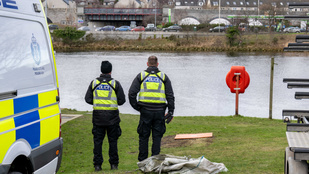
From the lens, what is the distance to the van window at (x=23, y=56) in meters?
4.86

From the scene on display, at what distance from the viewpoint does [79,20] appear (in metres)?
110

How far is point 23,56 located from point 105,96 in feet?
7.28

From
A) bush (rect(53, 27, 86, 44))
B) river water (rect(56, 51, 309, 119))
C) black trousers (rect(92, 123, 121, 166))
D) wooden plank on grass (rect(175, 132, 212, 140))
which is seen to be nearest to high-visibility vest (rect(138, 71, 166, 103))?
black trousers (rect(92, 123, 121, 166))

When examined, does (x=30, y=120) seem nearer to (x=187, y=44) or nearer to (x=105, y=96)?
(x=105, y=96)

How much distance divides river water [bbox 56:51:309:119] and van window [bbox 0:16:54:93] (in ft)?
45.6

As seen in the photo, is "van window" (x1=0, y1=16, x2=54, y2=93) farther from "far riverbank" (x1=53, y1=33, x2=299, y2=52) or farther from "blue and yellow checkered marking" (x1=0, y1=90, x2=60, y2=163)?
"far riverbank" (x1=53, y1=33, x2=299, y2=52)

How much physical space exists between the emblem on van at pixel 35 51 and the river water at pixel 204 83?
1402cm

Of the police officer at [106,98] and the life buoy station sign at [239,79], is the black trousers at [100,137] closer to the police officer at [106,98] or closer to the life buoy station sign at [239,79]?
the police officer at [106,98]

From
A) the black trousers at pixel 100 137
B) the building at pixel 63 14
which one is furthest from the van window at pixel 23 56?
the building at pixel 63 14

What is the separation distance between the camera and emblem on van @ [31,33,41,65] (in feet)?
18.3

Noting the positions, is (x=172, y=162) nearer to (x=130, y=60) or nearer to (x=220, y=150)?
(x=220, y=150)

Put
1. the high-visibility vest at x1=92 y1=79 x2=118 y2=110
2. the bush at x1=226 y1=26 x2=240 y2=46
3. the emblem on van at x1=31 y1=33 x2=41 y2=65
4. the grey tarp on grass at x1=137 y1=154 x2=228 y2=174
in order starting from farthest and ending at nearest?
the bush at x1=226 y1=26 x2=240 y2=46
the high-visibility vest at x1=92 y1=79 x2=118 y2=110
the grey tarp on grass at x1=137 y1=154 x2=228 y2=174
the emblem on van at x1=31 y1=33 x2=41 y2=65

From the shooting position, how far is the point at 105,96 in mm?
7309

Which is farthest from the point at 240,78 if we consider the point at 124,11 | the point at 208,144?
the point at 124,11
